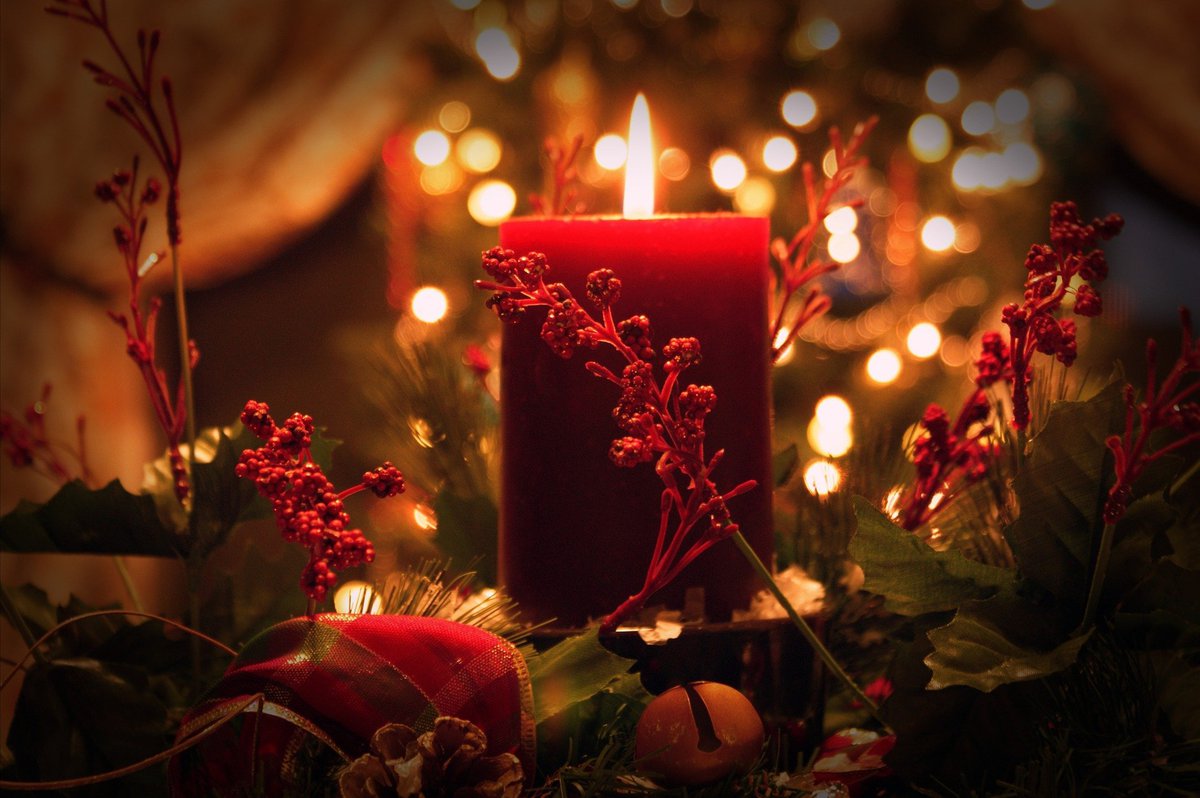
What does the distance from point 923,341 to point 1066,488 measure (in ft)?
4.61

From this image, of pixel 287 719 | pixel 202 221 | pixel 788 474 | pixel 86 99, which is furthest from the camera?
pixel 202 221

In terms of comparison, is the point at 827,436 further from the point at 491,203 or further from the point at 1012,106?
the point at 1012,106

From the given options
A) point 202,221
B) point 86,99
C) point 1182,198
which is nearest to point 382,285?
point 202,221

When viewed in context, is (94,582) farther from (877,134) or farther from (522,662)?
(522,662)

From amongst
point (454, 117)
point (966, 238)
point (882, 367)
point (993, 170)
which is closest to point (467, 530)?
point (882, 367)

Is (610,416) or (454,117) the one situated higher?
(454,117)

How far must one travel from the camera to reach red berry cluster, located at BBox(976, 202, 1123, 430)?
14.4 inches

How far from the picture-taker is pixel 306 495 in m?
0.36

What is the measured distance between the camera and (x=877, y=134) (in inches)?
73.8

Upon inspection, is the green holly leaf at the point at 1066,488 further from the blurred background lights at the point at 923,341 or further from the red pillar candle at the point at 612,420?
the blurred background lights at the point at 923,341

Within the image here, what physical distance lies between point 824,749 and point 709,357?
6.2 inches

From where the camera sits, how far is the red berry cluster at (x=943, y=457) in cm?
46

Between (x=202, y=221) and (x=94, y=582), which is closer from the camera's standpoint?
(x=94, y=582)

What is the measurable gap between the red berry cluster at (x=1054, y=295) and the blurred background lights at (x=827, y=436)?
168 millimetres
